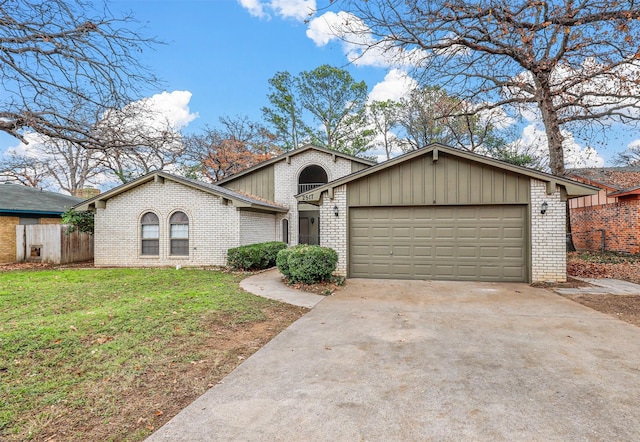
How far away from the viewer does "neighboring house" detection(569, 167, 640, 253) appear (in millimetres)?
15305

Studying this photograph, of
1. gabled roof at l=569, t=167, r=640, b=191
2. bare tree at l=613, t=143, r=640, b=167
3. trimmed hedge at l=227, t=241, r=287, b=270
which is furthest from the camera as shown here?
bare tree at l=613, t=143, r=640, b=167

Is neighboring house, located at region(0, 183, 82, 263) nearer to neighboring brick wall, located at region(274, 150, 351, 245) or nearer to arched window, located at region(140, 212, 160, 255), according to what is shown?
Result: arched window, located at region(140, 212, 160, 255)

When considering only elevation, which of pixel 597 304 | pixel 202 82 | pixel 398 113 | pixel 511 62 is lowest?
pixel 597 304

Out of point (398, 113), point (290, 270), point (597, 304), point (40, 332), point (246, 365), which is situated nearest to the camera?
point (246, 365)

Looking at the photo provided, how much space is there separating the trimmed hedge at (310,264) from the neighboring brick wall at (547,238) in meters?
5.35

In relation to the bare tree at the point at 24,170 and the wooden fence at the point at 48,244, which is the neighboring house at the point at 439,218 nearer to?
the wooden fence at the point at 48,244

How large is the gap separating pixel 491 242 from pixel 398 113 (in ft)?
61.4

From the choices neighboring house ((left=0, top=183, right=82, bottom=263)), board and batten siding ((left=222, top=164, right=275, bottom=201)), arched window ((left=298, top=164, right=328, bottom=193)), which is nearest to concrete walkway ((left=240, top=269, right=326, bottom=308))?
board and batten siding ((left=222, top=164, right=275, bottom=201))

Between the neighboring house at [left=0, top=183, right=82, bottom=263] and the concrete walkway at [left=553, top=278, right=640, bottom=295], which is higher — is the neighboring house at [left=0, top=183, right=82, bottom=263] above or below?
above

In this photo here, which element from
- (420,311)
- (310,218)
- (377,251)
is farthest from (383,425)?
(310,218)

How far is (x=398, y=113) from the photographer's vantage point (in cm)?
2559

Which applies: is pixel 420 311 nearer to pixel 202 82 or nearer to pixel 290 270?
pixel 290 270

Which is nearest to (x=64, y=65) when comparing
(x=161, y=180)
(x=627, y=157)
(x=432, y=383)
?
(x=161, y=180)

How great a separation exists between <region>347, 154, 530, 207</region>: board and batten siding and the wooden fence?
11.8 meters
